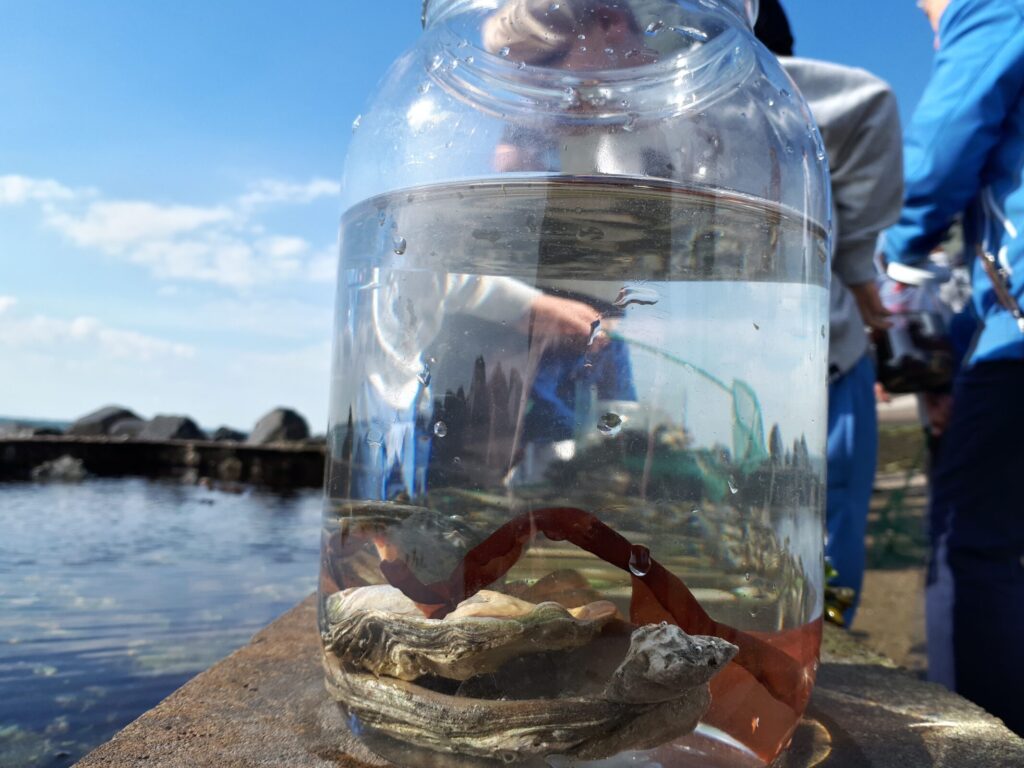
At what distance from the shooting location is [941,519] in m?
1.84

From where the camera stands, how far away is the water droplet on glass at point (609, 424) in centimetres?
71

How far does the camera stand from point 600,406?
0.72 m

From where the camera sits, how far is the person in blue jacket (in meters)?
1.66

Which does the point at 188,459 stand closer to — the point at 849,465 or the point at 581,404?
the point at 849,465

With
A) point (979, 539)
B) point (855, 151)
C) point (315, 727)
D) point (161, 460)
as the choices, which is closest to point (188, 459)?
point (161, 460)

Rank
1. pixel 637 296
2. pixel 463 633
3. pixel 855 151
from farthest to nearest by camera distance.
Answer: pixel 855 151
pixel 637 296
pixel 463 633

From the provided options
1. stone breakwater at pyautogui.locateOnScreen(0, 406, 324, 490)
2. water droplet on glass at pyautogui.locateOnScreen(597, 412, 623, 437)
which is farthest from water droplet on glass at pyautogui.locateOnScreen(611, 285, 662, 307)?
stone breakwater at pyautogui.locateOnScreen(0, 406, 324, 490)

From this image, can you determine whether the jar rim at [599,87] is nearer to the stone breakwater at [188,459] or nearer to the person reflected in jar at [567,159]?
the person reflected in jar at [567,159]

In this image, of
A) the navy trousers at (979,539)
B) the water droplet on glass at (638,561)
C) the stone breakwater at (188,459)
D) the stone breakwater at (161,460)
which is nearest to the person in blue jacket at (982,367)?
the navy trousers at (979,539)

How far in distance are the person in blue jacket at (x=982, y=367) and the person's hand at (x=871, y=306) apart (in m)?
0.23

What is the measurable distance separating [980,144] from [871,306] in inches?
18.3

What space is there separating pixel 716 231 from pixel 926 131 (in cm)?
140

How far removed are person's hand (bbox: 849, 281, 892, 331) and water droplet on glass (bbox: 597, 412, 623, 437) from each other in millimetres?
1535

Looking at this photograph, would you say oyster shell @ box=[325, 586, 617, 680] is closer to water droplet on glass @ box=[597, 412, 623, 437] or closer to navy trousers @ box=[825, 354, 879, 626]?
water droplet on glass @ box=[597, 412, 623, 437]
